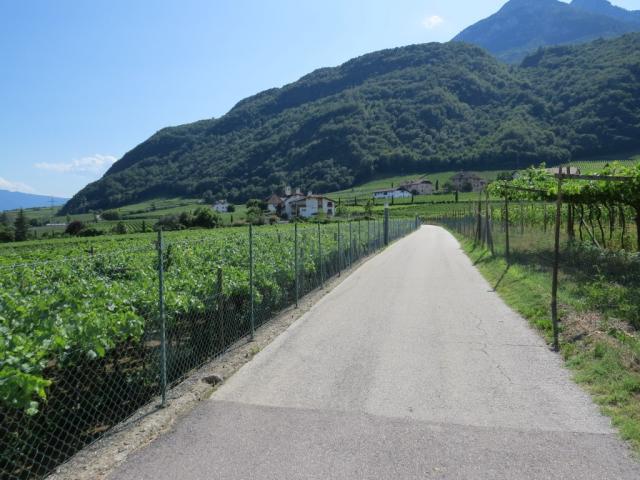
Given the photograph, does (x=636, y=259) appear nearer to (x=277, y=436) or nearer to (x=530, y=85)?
(x=277, y=436)

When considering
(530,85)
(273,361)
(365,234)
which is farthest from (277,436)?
(530,85)

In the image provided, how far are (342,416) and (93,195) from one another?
17494 cm

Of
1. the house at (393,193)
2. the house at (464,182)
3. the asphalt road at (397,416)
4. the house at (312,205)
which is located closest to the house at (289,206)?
the house at (312,205)

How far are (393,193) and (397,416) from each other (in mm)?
115829

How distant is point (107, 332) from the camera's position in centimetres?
425

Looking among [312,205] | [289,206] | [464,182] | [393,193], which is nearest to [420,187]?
[393,193]

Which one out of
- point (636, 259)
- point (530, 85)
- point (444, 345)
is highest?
point (530, 85)

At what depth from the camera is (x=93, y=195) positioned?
529 feet

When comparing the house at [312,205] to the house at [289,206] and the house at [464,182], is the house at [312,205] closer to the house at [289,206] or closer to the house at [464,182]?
the house at [289,206]

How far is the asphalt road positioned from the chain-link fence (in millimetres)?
795

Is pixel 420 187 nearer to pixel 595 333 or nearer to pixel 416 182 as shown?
pixel 416 182

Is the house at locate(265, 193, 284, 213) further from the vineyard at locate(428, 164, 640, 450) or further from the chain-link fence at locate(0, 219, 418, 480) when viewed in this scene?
the chain-link fence at locate(0, 219, 418, 480)

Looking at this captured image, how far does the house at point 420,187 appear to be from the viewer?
122m

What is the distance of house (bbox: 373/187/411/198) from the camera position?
117394mm
